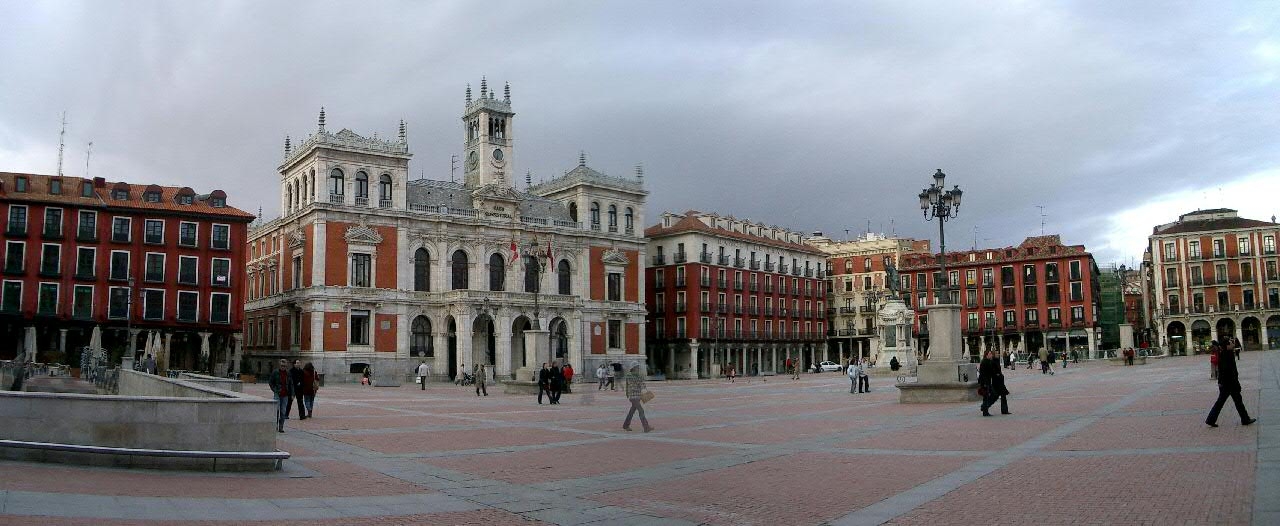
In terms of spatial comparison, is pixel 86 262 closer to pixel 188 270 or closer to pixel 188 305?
pixel 188 270

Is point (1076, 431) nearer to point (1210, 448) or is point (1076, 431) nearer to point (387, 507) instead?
point (1210, 448)

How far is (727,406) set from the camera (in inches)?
1240

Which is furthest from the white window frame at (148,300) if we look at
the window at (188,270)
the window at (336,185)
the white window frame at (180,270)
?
the window at (336,185)

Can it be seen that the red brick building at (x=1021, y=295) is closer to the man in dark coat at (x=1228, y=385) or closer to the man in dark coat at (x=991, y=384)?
the man in dark coat at (x=991, y=384)

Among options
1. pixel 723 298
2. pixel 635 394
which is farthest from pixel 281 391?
pixel 723 298

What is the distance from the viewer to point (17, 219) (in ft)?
187

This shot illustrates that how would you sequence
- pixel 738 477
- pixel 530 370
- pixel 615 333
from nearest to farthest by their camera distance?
pixel 738 477
pixel 530 370
pixel 615 333

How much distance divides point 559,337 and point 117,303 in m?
29.9

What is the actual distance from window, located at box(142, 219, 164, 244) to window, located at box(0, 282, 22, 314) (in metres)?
7.32

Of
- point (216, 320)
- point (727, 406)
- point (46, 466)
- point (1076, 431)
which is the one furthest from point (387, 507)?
point (216, 320)

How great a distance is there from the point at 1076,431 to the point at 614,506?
10638 mm

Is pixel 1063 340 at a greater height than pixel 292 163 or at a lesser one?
lesser

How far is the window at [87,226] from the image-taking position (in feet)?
193

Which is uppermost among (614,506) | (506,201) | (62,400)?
(506,201)
